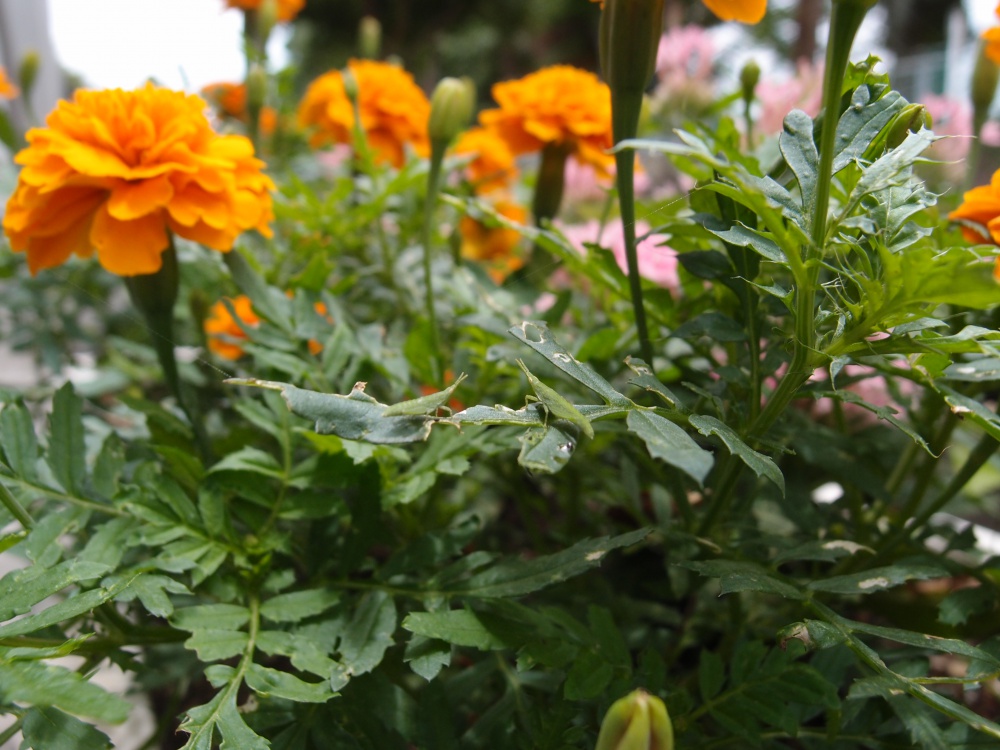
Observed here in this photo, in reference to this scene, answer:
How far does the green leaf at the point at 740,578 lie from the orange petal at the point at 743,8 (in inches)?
7.6

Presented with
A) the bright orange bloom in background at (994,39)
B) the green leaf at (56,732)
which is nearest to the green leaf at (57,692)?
the green leaf at (56,732)

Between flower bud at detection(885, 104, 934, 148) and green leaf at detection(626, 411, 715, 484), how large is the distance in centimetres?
14

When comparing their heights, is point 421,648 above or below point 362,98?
below

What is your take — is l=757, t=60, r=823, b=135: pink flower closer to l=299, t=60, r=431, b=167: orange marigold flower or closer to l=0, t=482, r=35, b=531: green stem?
l=299, t=60, r=431, b=167: orange marigold flower

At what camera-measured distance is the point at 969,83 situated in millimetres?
508

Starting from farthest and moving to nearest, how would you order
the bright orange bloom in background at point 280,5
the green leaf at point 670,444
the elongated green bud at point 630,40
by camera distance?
the bright orange bloom in background at point 280,5 → the elongated green bud at point 630,40 → the green leaf at point 670,444

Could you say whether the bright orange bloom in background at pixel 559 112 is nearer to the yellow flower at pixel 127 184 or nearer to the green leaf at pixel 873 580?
the yellow flower at pixel 127 184

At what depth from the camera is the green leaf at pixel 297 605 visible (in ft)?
0.98

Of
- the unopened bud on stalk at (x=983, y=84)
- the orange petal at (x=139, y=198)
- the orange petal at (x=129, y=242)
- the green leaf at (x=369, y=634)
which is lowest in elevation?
the green leaf at (x=369, y=634)

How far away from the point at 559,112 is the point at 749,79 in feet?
0.50

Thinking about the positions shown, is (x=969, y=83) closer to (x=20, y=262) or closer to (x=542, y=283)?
(x=542, y=283)

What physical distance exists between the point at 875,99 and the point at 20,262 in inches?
28.2

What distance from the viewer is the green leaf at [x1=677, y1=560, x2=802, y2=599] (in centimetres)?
24

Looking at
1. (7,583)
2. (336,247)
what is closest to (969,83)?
(336,247)
